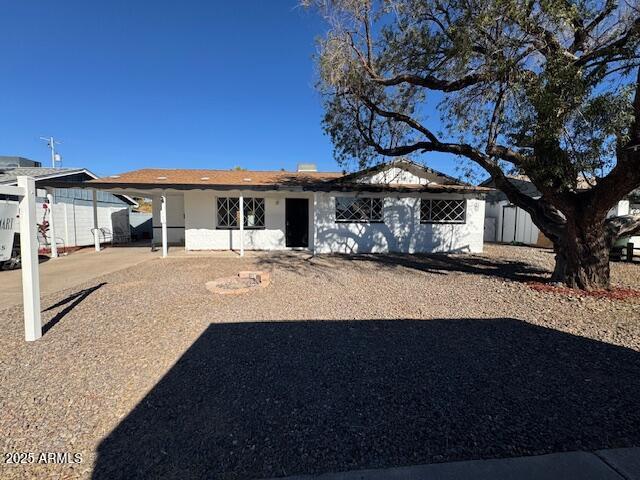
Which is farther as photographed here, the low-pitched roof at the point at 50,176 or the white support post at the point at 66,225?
A: the white support post at the point at 66,225

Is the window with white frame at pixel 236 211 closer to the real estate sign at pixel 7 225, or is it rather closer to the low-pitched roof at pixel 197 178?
the low-pitched roof at pixel 197 178

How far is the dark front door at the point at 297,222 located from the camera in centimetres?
1349

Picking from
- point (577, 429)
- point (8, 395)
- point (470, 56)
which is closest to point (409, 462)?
point (577, 429)

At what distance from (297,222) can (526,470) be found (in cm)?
1204

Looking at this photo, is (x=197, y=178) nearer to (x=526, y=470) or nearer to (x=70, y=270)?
(x=70, y=270)

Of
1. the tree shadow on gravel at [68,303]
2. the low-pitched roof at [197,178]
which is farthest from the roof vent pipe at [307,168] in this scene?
the tree shadow on gravel at [68,303]

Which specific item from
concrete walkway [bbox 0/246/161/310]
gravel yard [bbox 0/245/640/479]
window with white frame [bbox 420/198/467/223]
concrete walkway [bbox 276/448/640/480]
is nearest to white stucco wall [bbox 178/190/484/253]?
window with white frame [bbox 420/198/467/223]

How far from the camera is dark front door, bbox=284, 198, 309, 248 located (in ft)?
44.3

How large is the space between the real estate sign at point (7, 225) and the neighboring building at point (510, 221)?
17.6 metres

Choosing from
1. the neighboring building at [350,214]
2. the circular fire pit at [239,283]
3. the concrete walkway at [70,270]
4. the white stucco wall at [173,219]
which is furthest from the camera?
the white stucco wall at [173,219]

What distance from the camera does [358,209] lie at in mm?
12891

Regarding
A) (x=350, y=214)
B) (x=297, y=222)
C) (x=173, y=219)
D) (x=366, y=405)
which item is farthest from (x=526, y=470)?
(x=173, y=219)

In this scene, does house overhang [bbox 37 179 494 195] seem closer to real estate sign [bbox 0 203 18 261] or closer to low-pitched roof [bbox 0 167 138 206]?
low-pitched roof [bbox 0 167 138 206]

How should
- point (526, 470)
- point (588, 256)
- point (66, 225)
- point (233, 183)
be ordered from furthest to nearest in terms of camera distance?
point (66, 225), point (233, 183), point (588, 256), point (526, 470)
